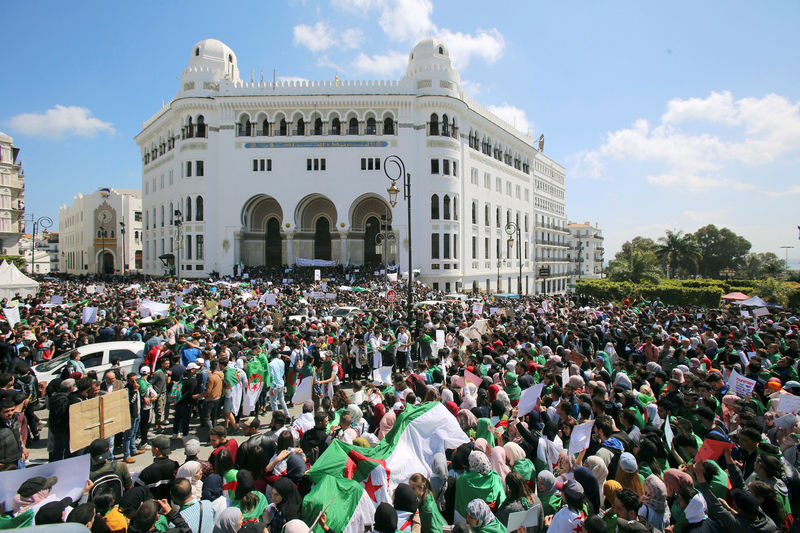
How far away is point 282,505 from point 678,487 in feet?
12.4

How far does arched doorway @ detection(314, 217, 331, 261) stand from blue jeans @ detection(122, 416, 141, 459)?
3725 cm

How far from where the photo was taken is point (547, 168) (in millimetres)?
72625

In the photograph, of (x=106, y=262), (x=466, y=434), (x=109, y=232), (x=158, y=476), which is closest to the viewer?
(x=158, y=476)

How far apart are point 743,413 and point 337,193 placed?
1521 inches

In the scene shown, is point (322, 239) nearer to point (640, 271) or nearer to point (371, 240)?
point (371, 240)

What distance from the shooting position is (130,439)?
8039 mm

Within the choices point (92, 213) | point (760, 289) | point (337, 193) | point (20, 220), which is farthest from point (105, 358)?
point (92, 213)

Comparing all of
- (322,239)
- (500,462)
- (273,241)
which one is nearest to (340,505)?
(500,462)

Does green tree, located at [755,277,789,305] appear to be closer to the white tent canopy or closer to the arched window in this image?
the arched window

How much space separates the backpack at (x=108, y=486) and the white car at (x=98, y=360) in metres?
6.08

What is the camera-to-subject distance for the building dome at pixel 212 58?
44.0m

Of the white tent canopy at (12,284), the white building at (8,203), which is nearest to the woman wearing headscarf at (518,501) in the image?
the white tent canopy at (12,284)

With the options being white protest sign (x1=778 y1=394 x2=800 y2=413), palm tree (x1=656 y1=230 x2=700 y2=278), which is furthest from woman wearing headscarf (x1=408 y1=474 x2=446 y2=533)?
palm tree (x1=656 y1=230 x2=700 y2=278)

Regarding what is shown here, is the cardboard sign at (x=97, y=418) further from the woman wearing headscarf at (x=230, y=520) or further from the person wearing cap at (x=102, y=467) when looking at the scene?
the woman wearing headscarf at (x=230, y=520)
